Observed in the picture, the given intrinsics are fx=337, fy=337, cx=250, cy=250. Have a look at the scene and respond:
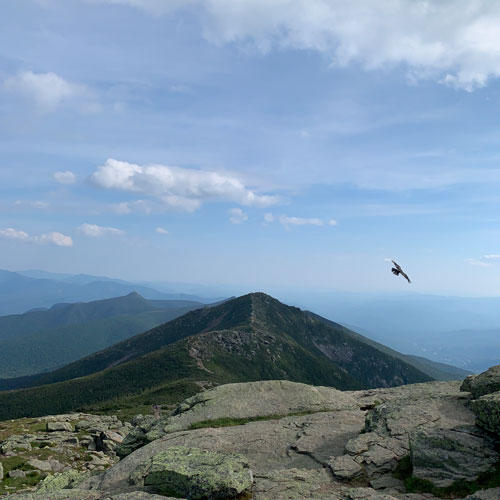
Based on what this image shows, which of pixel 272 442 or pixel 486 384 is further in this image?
pixel 272 442

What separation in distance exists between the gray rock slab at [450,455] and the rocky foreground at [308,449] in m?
0.05

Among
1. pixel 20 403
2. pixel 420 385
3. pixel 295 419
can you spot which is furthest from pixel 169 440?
pixel 20 403

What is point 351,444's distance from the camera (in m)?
21.8

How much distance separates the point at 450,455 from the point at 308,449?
9.10 metres

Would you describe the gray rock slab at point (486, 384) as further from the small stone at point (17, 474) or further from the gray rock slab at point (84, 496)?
the small stone at point (17, 474)

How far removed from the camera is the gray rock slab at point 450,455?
16.9 m

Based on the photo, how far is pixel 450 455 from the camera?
17.9 metres

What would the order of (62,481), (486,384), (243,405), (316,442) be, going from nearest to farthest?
(316,442) < (486,384) < (62,481) < (243,405)

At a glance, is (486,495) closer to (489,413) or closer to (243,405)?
(489,413)

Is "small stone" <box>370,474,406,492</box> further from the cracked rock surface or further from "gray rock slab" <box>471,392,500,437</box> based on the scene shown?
"gray rock slab" <box>471,392,500,437</box>

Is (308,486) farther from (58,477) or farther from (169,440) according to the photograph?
(58,477)

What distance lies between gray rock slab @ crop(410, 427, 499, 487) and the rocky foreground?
0.05 meters

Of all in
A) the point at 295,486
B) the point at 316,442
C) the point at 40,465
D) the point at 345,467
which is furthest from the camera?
the point at 40,465

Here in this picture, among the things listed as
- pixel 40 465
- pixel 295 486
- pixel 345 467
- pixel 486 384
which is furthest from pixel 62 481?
pixel 486 384
